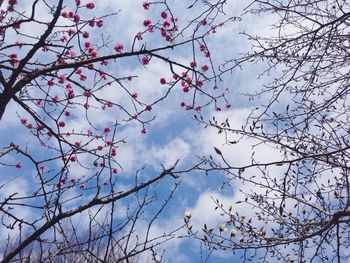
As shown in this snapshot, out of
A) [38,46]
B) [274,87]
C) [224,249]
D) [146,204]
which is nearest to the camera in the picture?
[146,204]

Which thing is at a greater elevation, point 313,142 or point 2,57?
point 2,57

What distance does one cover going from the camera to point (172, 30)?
4.96m

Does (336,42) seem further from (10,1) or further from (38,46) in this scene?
(10,1)

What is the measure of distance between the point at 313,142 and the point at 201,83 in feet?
4.87

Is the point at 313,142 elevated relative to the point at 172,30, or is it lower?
lower

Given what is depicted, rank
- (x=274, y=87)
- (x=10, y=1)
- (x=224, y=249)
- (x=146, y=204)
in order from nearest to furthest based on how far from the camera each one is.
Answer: (x=146, y=204) < (x=224, y=249) < (x=10, y=1) < (x=274, y=87)

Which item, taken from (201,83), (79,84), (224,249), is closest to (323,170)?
(224,249)

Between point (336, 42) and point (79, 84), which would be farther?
point (336, 42)

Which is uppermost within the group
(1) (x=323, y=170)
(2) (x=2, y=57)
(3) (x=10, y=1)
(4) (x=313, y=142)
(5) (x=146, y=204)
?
(3) (x=10, y=1)

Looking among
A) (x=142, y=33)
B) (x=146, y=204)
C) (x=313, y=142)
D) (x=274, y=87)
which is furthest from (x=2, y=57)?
(x=313, y=142)

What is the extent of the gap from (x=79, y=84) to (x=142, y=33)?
95 centimetres

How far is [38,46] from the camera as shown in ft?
12.1

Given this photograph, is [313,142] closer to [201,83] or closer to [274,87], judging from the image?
[274,87]

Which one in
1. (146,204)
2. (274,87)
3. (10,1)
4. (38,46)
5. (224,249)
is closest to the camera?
(146,204)
